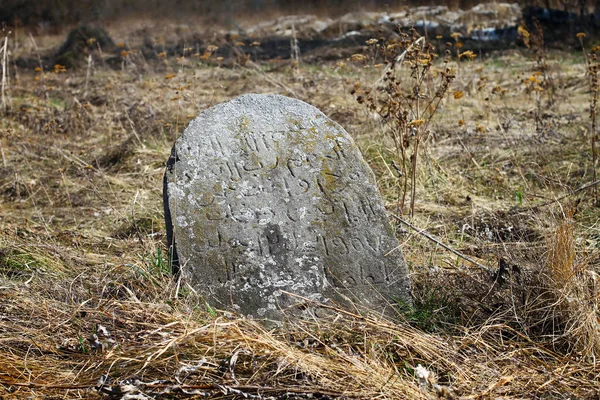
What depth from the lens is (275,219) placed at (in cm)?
313

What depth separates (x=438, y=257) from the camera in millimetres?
3818

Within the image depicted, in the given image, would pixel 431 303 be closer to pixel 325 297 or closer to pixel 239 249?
pixel 325 297

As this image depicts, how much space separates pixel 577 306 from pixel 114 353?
190cm

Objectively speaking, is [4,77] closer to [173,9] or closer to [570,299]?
[570,299]

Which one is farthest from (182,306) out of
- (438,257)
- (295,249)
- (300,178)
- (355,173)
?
(438,257)

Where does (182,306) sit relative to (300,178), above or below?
below

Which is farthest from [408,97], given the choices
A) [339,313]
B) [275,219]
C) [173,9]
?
[173,9]

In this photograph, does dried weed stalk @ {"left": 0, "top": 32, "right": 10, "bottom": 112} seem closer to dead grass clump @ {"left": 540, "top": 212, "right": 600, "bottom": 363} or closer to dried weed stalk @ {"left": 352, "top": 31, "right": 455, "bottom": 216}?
dried weed stalk @ {"left": 352, "top": 31, "right": 455, "bottom": 216}

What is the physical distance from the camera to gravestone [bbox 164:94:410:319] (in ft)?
A: 9.97

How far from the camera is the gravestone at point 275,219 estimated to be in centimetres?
304

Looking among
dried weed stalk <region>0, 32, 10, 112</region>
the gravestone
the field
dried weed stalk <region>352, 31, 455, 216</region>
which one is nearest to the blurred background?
dried weed stalk <region>0, 32, 10, 112</region>

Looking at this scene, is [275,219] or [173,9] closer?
[275,219]

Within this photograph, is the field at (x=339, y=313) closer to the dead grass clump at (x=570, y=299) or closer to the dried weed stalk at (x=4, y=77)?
the dead grass clump at (x=570, y=299)

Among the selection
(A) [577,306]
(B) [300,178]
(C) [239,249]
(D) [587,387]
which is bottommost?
(D) [587,387]
